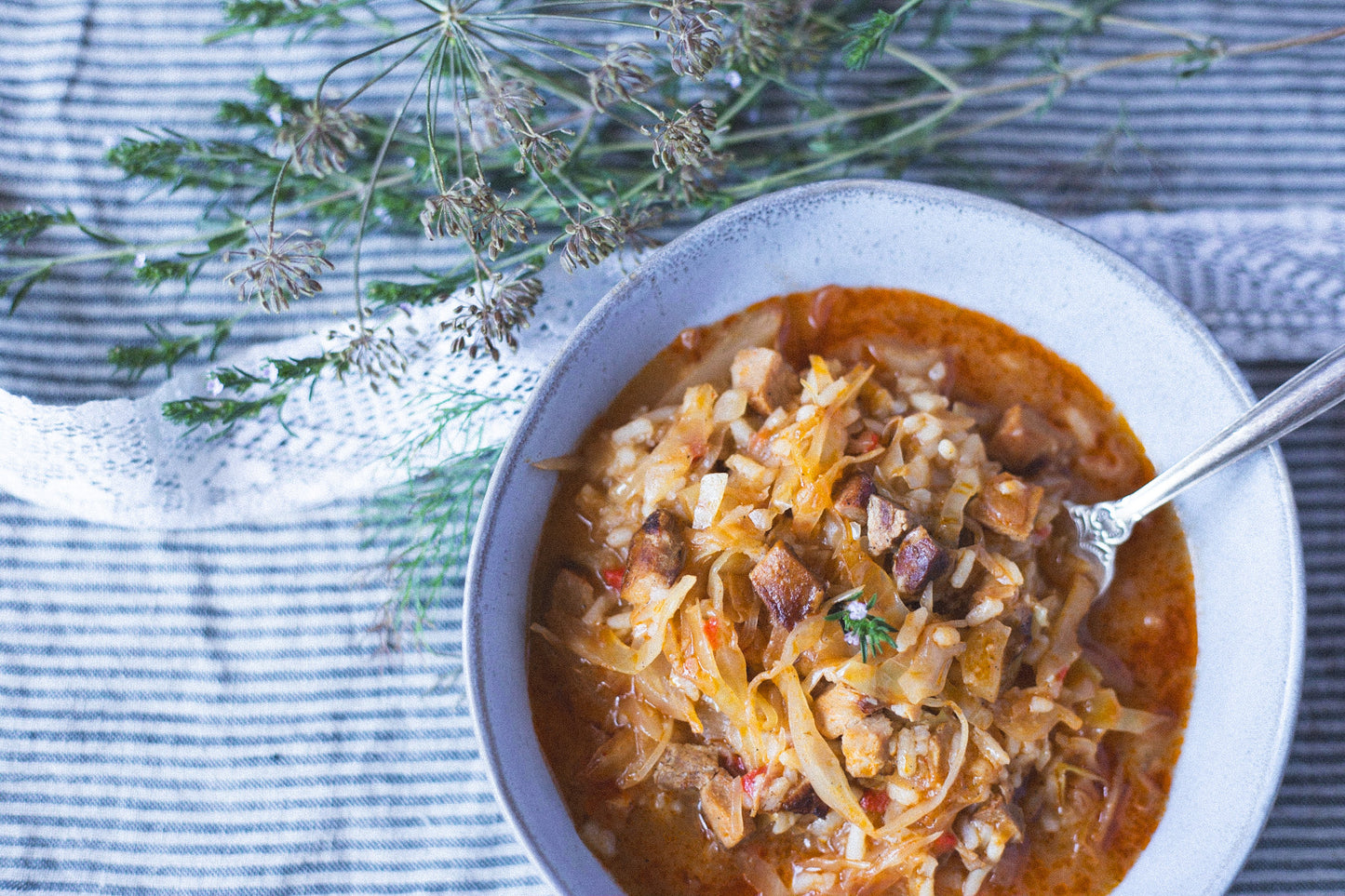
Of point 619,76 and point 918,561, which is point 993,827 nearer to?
point 918,561

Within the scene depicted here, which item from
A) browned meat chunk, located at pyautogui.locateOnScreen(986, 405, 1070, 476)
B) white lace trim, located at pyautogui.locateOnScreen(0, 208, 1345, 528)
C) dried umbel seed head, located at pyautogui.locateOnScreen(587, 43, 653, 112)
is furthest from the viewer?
white lace trim, located at pyautogui.locateOnScreen(0, 208, 1345, 528)

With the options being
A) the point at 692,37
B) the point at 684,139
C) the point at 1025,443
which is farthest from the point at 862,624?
the point at 692,37

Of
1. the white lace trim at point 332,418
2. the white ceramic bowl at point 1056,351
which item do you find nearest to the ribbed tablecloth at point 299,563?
the white lace trim at point 332,418

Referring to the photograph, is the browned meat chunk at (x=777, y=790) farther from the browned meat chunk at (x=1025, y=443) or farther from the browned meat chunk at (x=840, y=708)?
the browned meat chunk at (x=1025, y=443)

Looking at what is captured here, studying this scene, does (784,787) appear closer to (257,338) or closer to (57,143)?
(257,338)

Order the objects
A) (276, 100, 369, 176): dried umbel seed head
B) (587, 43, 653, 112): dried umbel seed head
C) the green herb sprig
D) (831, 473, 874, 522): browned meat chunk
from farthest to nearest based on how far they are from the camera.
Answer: the green herb sprig < (276, 100, 369, 176): dried umbel seed head < (831, 473, 874, 522): browned meat chunk < (587, 43, 653, 112): dried umbel seed head

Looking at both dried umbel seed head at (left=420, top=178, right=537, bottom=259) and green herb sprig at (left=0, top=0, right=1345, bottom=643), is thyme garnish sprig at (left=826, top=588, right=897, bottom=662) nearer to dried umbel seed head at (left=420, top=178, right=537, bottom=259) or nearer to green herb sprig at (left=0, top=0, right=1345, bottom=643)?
green herb sprig at (left=0, top=0, right=1345, bottom=643)

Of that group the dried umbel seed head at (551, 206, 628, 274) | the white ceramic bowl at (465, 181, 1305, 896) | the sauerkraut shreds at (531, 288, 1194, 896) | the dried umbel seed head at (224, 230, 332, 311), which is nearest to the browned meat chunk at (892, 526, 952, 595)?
the sauerkraut shreds at (531, 288, 1194, 896)

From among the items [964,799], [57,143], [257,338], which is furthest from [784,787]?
[57,143]
